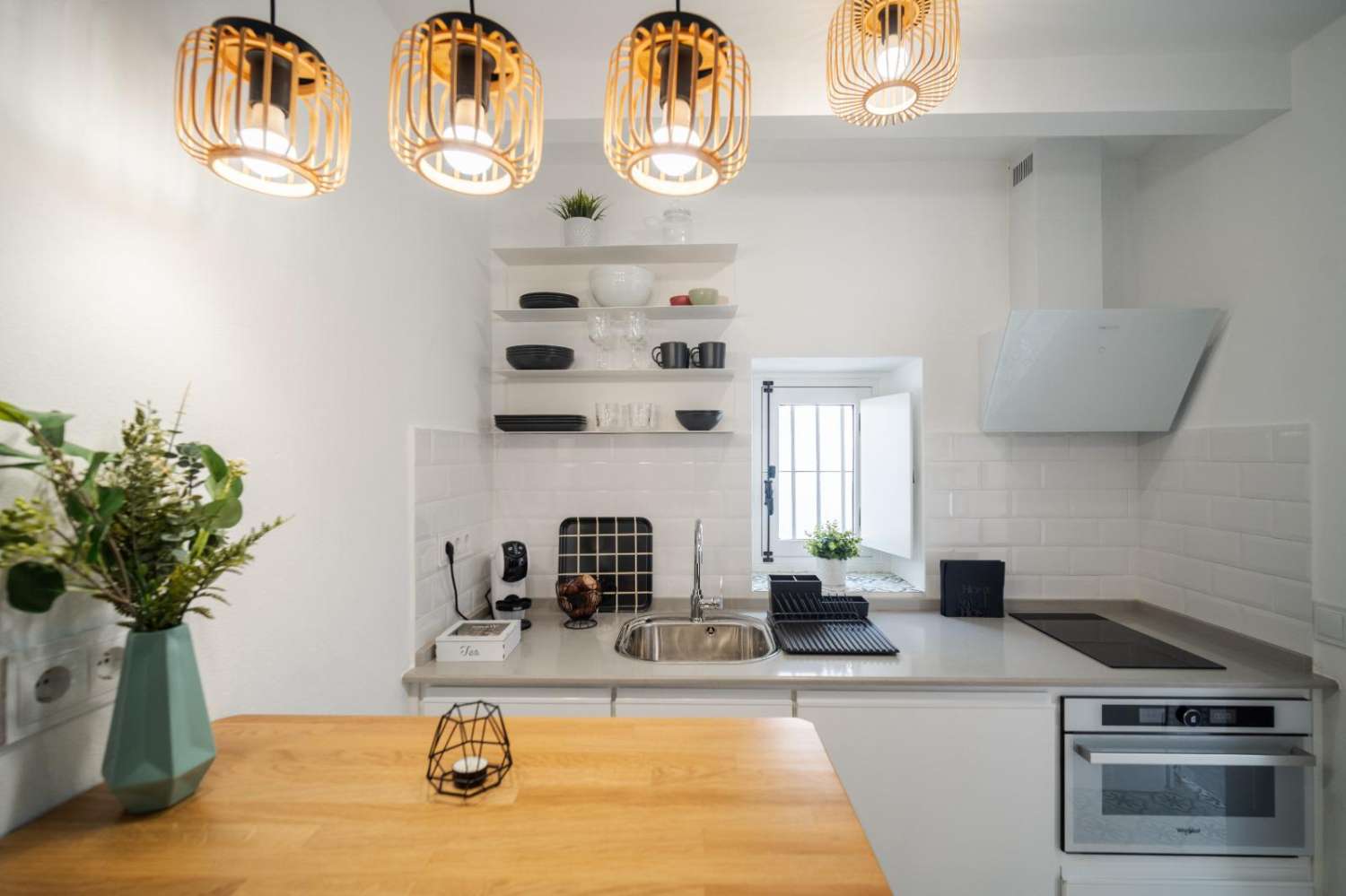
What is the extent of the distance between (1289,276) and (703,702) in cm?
221

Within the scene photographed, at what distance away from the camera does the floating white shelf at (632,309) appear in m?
2.29

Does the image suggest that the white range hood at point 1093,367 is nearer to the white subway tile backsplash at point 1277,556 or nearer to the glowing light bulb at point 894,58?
the white subway tile backsplash at point 1277,556

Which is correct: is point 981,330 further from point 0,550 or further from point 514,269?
point 0,550

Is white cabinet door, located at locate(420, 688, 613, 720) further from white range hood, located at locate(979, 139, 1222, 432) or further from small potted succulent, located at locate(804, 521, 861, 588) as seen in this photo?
white range hood, located at locate(979, 139, 1222, 432)

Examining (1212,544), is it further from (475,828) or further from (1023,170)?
(475,828)

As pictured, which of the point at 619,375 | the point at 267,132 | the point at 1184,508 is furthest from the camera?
the point at 619,375

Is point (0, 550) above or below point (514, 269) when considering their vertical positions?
below

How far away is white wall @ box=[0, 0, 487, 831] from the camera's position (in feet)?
2.61

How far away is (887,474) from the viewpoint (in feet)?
8.89

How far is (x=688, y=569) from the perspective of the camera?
8.22 feet

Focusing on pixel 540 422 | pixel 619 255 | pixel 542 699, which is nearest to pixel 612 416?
pixel 540 422

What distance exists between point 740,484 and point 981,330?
1.19 m

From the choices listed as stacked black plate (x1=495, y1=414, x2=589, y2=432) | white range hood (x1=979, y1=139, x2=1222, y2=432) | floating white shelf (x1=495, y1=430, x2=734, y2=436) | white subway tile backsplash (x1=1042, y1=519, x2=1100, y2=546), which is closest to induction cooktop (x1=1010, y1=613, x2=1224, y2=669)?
white subway tile backsplash (x1=1042, y1=519, x2=1100, y2=546)

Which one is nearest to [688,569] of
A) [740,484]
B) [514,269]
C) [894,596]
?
[740,484]
